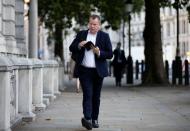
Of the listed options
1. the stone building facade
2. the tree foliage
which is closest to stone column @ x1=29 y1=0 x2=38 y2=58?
the stone building facade

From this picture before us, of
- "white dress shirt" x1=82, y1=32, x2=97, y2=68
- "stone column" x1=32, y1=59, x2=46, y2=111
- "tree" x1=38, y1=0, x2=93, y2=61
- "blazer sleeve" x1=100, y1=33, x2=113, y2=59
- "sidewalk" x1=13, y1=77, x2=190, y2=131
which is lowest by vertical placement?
"sidewalk" x1=13, y1=77, x2=190, y2=131

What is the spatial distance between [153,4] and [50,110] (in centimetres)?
1405

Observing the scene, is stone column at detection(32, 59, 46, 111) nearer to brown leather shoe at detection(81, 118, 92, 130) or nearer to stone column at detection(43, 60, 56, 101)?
stone column at detection(43, 60, 56, 101)

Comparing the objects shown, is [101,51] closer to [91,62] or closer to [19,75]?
[91,62]

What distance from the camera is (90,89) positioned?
11.0m

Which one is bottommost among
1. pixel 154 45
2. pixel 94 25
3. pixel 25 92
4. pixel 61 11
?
pixel 25 92

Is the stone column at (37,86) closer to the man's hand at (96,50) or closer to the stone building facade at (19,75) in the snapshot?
the stone building facade at (19,75)

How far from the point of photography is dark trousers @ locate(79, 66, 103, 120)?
11.0m

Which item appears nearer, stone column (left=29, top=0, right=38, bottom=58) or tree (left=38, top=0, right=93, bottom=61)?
stone column (left=29, top=0, right=38, bottom=58)

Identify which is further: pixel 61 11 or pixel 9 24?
pixel 61 11

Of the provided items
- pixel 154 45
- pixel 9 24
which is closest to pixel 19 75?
pixel 9 24

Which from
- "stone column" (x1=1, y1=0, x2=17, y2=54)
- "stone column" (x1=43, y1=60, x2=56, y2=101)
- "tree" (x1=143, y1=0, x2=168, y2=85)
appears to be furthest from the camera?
"tree" (x1=143, y1=0, x2=168, y2=85)

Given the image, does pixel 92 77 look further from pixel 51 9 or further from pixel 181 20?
pixel 181 20

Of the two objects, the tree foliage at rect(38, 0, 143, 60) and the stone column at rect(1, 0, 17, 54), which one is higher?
the tree foliage at rect(38, 0, 143, 60)
